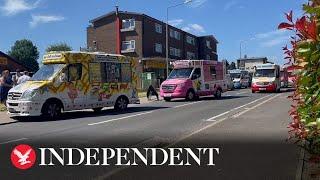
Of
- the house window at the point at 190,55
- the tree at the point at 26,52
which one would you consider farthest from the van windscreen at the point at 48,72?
the tree at the point at 26,52

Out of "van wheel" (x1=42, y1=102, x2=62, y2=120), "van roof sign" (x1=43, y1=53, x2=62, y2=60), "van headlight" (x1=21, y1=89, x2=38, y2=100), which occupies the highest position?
"van roof sign" (x1=43, y1=53, x2=62, y2=60)

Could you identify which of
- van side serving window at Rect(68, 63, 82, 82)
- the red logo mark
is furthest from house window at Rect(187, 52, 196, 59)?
the red logo mark

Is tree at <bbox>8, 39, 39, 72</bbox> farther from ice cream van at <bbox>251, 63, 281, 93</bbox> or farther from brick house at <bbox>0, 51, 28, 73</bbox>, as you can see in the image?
ice cream van at <bbox>251, 63, 281, 93</bbox>

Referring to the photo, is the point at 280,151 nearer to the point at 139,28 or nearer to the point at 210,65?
the point at 210,65

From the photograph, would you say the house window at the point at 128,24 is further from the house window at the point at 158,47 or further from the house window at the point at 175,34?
the house window at the point at 175,34

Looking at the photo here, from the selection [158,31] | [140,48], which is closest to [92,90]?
[140,48]

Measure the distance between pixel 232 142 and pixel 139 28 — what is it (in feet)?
180

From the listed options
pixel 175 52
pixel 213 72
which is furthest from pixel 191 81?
pixel 175 52

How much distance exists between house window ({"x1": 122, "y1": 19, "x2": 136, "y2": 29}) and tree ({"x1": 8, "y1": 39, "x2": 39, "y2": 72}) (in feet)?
174

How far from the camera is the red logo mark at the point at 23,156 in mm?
8585

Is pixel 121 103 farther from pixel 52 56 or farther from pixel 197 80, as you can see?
pixel 197 80

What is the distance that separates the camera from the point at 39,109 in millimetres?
17859

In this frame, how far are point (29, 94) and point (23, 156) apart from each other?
8042 millimetres

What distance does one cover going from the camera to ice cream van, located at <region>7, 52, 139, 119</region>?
17938mm
